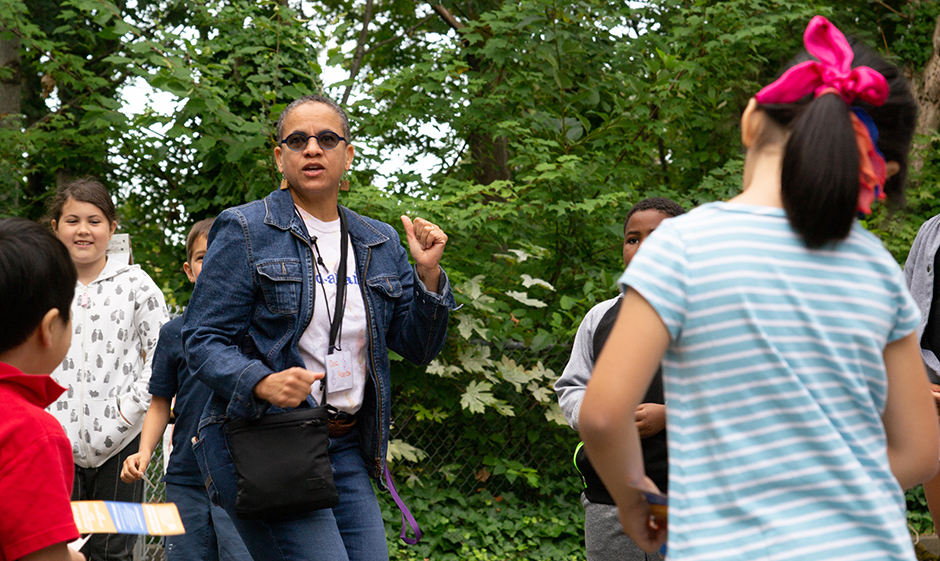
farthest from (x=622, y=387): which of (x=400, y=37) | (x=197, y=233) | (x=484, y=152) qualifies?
(x=400, y=37)

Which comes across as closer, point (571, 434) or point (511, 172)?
point (571, 434)

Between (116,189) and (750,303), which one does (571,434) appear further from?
(750,303)

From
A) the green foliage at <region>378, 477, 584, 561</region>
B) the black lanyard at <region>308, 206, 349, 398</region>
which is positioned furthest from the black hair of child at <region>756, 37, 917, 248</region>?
the green foliage at <region>378, 477, 584, 561</region>

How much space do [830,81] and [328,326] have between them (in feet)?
5.45

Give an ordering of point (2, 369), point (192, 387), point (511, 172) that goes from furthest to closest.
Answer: point (511, 172), point (192, 387), point (2, 369)

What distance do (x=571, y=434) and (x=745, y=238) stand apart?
508 cm

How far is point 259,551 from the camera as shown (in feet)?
8.30

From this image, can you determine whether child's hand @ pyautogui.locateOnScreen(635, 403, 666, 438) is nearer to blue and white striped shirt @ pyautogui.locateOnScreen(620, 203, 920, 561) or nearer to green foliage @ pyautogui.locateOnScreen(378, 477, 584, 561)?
blue and white striped shirt @ pyautogui.locateOnScreen(620, 203, 920, 561)

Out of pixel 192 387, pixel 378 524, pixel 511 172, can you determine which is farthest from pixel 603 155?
pixel 378 524

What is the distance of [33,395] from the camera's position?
175 cm

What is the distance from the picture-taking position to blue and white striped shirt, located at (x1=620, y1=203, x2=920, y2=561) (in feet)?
4.56

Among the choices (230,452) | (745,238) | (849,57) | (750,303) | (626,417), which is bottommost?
(230,452)

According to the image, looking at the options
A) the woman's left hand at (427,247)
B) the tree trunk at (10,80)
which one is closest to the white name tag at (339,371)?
the woman's left hand at (427,247)

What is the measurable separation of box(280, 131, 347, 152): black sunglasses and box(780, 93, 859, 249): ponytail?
1767 millimetres
